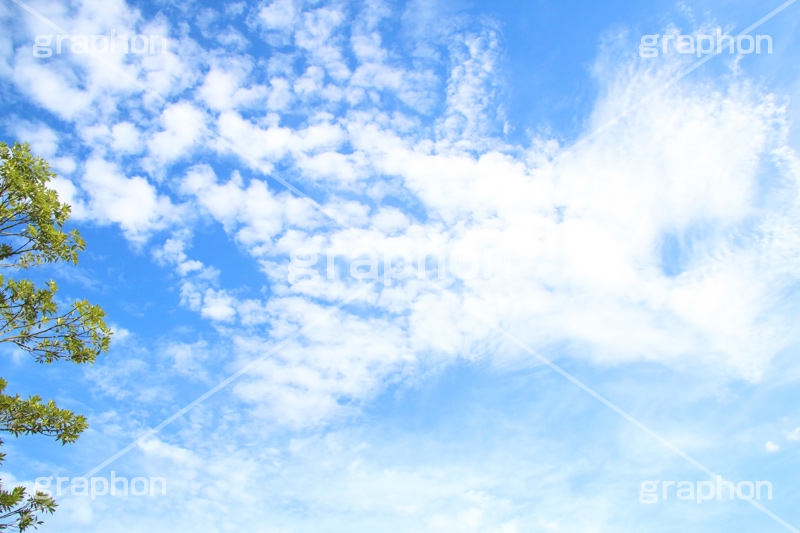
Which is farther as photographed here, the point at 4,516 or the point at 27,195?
the point at 27,195

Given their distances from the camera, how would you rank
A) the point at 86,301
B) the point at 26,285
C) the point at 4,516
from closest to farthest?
the point at 4,516 → the point at 26,285 → the point at 86,301

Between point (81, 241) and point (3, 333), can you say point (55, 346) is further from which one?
point (81, 241)

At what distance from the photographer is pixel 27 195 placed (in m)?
13.2

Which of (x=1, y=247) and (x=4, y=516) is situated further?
(x=1, y=247)

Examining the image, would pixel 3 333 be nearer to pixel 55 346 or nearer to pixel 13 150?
pixel 55 346

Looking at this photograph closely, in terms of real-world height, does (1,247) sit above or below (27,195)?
below

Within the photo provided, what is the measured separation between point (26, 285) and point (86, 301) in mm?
1427

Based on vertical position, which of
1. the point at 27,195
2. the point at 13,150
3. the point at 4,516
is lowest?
the point at 4,516

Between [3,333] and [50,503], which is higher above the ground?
[3,333]

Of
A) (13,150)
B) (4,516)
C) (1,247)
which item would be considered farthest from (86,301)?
(4,516)

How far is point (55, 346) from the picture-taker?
13797 millimetres

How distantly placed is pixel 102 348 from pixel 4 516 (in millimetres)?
4409

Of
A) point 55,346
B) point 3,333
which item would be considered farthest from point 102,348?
point 3,333

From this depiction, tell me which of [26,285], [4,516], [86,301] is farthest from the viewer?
[86,301]
